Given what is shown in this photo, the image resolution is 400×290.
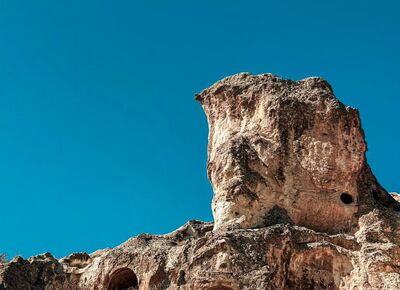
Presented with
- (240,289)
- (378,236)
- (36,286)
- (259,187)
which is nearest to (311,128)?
(259,187)

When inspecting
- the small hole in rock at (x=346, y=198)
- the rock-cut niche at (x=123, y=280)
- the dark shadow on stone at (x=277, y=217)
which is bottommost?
the rock-cut niche at (x=123, y=280)

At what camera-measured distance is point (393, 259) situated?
73.0 feet

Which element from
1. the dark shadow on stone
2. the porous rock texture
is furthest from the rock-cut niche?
the dark shadow on stone

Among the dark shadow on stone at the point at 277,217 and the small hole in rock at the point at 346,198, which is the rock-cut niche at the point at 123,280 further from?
the small hole in rock at the point at 346,198

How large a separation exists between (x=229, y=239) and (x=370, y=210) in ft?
18.9

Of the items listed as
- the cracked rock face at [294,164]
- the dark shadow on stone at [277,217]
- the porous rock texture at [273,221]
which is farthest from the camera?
the cracked rock face at [294,164]

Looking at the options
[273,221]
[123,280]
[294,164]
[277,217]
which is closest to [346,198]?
[294,164]

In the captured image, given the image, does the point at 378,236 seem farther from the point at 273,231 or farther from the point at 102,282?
the point at 102,282

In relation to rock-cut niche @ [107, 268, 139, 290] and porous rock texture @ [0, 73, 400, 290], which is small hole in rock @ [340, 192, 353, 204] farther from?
rock-cut niche @ [107, 268, 139, 290]

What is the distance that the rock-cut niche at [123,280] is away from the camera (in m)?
24.8

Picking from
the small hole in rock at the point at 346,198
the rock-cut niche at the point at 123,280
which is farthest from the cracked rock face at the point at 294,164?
the rock-cut niche at the point at 123,280

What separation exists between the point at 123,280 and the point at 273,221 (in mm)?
5633

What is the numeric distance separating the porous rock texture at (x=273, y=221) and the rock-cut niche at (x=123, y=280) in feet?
0.14

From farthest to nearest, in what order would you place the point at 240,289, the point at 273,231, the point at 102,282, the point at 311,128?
the point at 311,128
the point at 102,282
the point at 273,231
the point at 240,289
